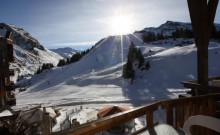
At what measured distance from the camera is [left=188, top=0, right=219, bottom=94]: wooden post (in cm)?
504

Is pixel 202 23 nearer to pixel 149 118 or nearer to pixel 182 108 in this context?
pixel 182 108

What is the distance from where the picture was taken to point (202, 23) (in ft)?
16.8

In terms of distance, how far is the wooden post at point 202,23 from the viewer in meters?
5.04

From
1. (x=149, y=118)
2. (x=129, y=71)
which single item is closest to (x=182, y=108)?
(x=149, y=118)

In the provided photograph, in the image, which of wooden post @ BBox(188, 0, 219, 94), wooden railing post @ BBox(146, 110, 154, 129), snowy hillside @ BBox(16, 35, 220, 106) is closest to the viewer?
wooden railing post @ BBox(146, 110, 154, 129)

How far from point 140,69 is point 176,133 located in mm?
50087

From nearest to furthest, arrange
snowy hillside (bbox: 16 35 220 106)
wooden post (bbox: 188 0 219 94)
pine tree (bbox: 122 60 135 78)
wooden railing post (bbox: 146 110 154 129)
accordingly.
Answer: wooden railing post (bbox: 146 110 154 129) → wooden post (bbox: 188 0 219 94) → snowy hillside (bbox: 16 35 220 106) → pine tree (bbox: 122 60 135 78)

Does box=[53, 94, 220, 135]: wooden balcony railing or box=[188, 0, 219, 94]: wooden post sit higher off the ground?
box=[188, 0, 219, 94]: wooden post

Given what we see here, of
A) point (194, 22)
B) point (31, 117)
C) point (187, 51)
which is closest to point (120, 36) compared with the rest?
point (187, 51)

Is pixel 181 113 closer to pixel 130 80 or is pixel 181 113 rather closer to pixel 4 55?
pixel 4 55

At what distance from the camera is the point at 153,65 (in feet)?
178

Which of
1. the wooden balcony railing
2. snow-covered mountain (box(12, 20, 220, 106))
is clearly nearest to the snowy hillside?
snow-covered mountain (box(12, 20, 220, 106))

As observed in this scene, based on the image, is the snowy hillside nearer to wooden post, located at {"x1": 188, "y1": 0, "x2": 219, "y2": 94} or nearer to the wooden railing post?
wooden post, located at {"x1": 188, "y1": 0, "x2": 219, "y2": 94}

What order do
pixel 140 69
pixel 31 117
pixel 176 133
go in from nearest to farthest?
pixel 176 133, pixel 31 117, pixel 140 69
